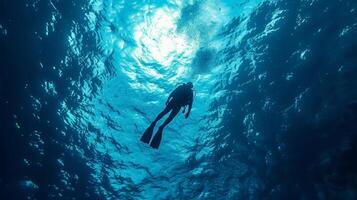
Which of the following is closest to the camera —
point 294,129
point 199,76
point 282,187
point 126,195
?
point 294,129

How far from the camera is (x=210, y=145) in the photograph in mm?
15688

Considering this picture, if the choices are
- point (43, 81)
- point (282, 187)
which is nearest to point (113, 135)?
point (43, 81)

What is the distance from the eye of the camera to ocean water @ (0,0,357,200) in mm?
11188

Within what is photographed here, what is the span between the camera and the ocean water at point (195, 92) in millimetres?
11188

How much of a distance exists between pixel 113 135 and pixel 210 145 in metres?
5.53

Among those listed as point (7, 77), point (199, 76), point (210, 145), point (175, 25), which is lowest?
point (210, 145)

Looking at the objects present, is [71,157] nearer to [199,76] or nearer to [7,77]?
[7,77]

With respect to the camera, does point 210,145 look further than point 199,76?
Yes

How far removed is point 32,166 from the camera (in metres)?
16.8

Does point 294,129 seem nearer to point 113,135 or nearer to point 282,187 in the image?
point 282,187

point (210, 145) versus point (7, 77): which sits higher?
point (7, 77)

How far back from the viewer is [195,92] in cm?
1450

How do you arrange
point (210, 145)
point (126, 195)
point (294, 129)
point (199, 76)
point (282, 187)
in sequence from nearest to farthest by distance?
point (294, 129), point (282, 187), point (199, 76), point (210, 145), point (126, 195)

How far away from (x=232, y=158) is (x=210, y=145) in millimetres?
1358
